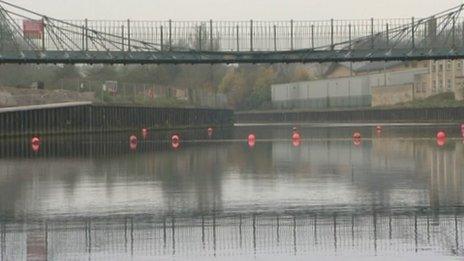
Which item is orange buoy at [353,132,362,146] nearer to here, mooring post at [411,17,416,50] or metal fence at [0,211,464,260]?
mooring post at [411,17,416,50]

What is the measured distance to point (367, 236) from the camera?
58.2ft

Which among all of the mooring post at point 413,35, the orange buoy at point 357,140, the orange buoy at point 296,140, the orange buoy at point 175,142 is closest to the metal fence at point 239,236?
the orange buoy at point 175,142

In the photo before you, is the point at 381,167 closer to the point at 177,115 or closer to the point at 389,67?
the point at 177,115

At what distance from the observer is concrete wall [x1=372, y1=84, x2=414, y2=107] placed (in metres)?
169

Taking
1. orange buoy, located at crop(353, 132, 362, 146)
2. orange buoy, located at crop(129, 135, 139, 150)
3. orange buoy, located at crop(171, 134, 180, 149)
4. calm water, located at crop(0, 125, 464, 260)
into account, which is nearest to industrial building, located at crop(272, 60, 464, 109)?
orange buoy, located at crop(353, 132, 362, 146)

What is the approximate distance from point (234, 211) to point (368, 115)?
146 metres

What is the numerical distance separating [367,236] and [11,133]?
6677 centimetres

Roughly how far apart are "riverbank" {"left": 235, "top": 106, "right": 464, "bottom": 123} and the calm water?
4047 inches

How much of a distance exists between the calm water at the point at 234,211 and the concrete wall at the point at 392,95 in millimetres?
131264

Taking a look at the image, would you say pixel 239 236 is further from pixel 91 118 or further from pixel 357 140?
pixel 91 118

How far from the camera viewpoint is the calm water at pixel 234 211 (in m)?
16.5

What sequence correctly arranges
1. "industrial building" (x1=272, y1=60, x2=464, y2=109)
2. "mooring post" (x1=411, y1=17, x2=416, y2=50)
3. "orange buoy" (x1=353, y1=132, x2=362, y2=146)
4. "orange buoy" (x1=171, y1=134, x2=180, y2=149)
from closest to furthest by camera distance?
"orange buoy" (x1=171, y1=134, x2=180, y2=149)
"orange buoy" (x1=353, y1=132, x2=362, y2=146)
"mooring post" (x1=411, y1=17, x2=416, y2=50)
"industrial building" (x1=272, y1=60, x2=464, y2=109)

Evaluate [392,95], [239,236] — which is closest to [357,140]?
[239,236]

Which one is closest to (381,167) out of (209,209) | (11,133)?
(209,209)
